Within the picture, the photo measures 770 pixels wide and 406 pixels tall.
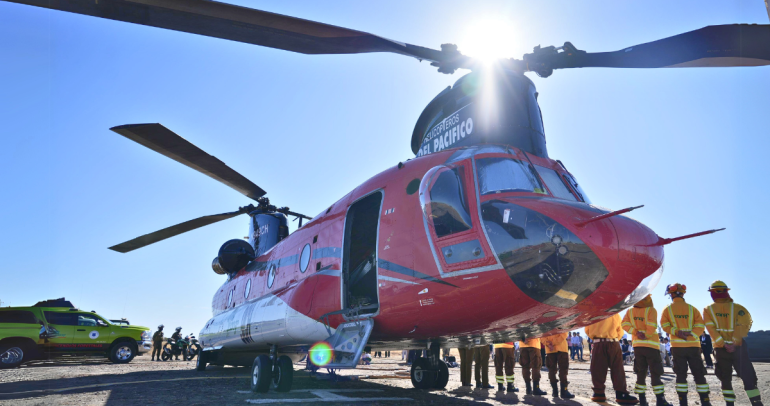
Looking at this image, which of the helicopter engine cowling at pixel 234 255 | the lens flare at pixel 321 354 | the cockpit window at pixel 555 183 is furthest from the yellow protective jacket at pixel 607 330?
the helicopter engine cowling at pixel 234 255

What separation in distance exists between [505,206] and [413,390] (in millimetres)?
5369

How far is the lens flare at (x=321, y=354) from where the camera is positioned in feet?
20.9

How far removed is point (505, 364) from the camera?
10.1m

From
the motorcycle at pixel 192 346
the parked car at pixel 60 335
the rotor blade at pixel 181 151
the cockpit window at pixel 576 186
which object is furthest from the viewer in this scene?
the motorcycle at pixel 192 346

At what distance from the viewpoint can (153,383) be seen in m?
10.1

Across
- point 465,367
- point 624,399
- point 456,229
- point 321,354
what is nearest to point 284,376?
point 321,354

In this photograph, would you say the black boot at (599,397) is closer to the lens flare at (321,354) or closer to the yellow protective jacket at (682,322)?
the yellow protective jacket at (682,322)

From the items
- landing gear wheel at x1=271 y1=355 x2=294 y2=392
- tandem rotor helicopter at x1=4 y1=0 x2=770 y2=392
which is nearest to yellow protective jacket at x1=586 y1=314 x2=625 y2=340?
tandem rotor helicopter at x1=4 y1=0 x2=770 y2=392

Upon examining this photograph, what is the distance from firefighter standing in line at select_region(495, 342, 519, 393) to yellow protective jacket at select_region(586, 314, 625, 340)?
2305 millimetres

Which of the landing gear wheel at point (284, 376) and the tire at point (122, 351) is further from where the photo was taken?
the tire at point (122, 351)

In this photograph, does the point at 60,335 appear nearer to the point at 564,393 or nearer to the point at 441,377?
the point at 441,377

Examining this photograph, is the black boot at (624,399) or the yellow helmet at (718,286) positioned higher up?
the yellow helmet at (718,286)

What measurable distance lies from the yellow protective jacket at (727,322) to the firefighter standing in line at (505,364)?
12.8 ft

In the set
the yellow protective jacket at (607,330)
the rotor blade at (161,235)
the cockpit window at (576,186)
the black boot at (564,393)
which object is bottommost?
the black boot at (564,393)
